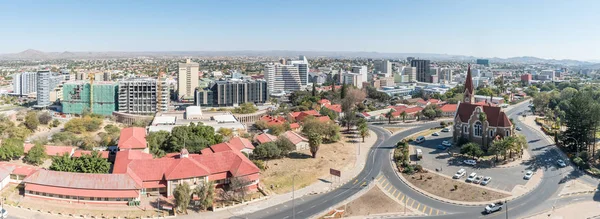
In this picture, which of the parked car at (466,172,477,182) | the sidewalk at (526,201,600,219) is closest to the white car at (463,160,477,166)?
the parked car at (466,172,477,182)

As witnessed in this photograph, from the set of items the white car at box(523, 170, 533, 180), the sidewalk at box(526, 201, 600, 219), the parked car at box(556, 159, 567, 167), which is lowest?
the sidewalk at box(526, 201, 600, 219)

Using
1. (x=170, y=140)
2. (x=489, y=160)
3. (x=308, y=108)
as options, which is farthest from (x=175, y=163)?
(x=308, y=108)

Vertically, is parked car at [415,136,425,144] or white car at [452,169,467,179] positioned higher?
parked car at [415,136,425,144]

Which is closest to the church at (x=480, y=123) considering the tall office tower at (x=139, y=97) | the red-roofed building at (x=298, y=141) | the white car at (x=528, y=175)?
the white car at (x=528, y=175)

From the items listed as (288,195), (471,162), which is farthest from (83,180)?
(471,162)

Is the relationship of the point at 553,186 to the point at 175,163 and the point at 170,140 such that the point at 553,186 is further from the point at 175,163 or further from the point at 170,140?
the point at 170,140

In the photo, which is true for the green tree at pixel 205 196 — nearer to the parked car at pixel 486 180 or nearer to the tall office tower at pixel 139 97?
the parked car at pixel 486 180

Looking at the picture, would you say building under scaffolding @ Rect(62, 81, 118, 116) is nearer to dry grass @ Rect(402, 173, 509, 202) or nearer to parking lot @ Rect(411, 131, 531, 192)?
parking lot @ Rect(411, 131, 531, 192)

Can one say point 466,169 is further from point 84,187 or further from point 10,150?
point 10,150
